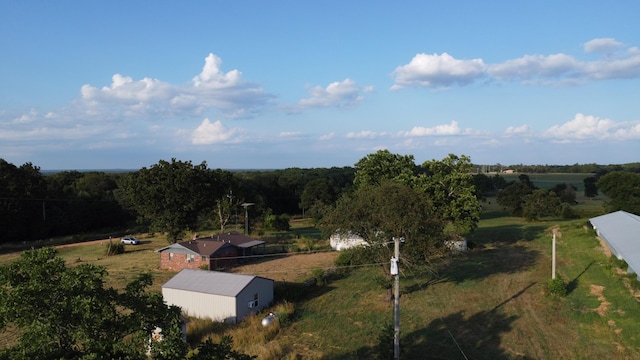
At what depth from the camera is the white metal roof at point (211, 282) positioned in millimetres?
Result: 28955

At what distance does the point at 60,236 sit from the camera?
7244 centimetres

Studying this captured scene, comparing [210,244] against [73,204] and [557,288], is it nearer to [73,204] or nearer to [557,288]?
Result: [557,288]

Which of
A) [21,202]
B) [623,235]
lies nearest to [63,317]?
[623,235]

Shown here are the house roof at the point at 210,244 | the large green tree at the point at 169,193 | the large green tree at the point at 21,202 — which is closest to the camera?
the house roof at the point at 210,244

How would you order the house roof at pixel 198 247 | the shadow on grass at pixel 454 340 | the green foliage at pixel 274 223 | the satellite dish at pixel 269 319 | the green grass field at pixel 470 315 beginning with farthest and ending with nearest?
the green foliage at pixel 274 223, the house roof at pixel 198 247, the satellite dish at pixel 269 319, the green grass field at pixel 470 315, the shadow on grass at pixel 454 340

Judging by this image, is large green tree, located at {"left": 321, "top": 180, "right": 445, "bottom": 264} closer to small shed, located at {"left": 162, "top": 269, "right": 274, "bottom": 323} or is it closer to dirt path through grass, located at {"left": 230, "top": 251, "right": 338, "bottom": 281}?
small shed, located at {"left": 162, "top": 269, "right": 274, "bottom": 323}

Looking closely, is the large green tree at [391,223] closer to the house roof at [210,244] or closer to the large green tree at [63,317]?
the house roof at [210,244]

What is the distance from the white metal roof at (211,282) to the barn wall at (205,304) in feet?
1.04

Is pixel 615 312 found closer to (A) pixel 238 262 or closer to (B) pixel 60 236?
(A) pixel 238 262

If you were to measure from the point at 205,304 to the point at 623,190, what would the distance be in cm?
6296

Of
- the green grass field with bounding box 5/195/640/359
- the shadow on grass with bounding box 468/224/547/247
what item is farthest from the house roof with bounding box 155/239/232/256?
the shadow on grass with bounding box 468/224/547/247

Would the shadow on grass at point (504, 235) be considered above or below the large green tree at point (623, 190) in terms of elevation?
below

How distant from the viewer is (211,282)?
99.7ft

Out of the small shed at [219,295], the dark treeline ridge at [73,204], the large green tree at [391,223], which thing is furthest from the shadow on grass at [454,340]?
the dark treeline ridge at [73,204]
